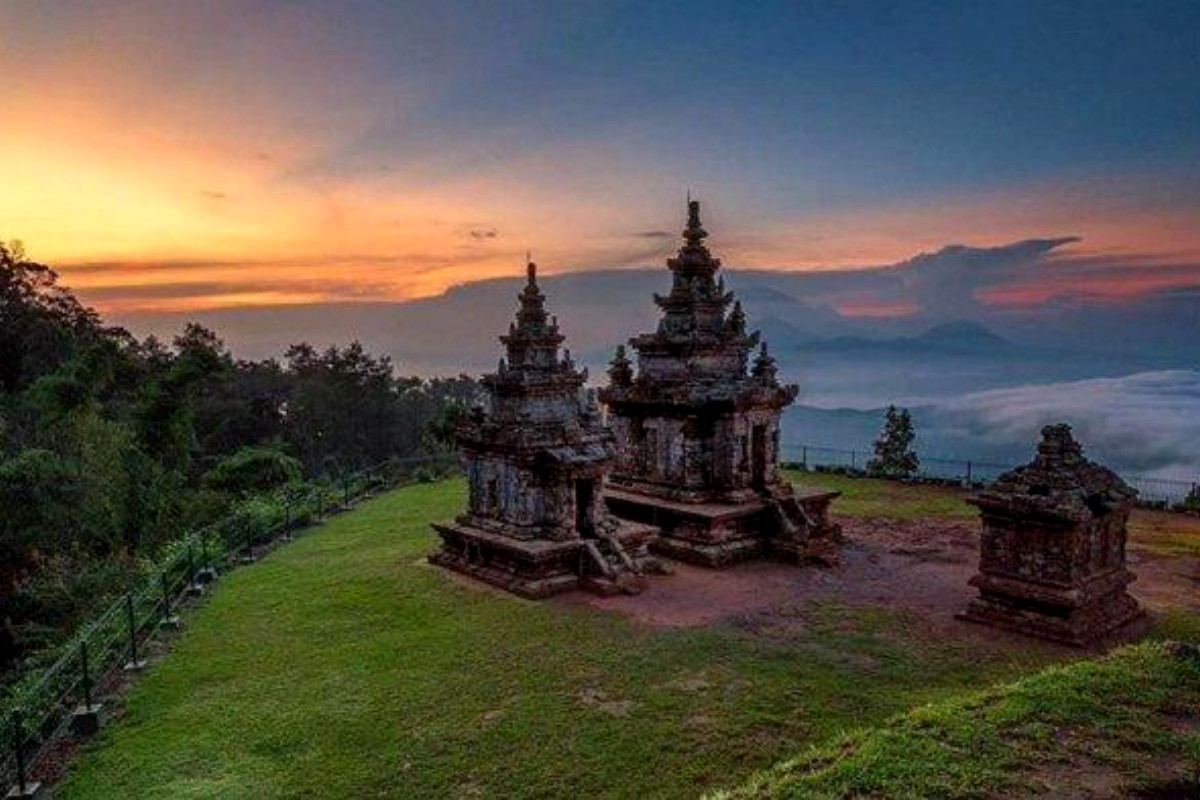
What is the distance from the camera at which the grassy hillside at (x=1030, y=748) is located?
28.2 ft

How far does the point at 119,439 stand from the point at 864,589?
28.5 metres

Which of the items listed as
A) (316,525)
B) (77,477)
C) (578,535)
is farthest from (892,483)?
(77,477)

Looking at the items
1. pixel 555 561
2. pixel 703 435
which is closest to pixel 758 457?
pixel 703 435

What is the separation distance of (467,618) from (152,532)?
2052 centimetres

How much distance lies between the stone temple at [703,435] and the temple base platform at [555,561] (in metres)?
2.49

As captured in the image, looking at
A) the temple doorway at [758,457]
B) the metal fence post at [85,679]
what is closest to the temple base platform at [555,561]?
the temple doorway at [758,457]

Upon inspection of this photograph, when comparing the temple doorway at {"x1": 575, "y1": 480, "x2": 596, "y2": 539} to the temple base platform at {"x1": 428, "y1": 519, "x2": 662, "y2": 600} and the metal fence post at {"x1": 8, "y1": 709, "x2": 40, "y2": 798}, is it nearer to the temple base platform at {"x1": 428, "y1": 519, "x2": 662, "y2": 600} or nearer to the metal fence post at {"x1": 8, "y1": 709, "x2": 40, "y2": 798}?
the temple base platform at {"x1": 428, "y1": 519, "x2": 662, "y2": 600}

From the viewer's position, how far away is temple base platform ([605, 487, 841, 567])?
22.9 m

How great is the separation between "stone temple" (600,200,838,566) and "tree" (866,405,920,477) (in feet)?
51.7

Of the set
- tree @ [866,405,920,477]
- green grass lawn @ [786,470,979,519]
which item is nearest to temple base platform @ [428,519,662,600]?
green grass lawn @ [786,470,979,519]

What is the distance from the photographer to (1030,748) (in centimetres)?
942

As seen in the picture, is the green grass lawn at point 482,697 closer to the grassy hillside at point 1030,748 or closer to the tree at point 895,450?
the grassy hillside at point 1030,748

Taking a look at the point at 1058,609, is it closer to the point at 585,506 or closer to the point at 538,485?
the point at 585,506

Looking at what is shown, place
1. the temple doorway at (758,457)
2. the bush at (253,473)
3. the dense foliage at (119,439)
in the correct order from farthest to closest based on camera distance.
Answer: the bush at (253,473)
the dense foliage at (119,439)
the temple doorway at (758,457)
